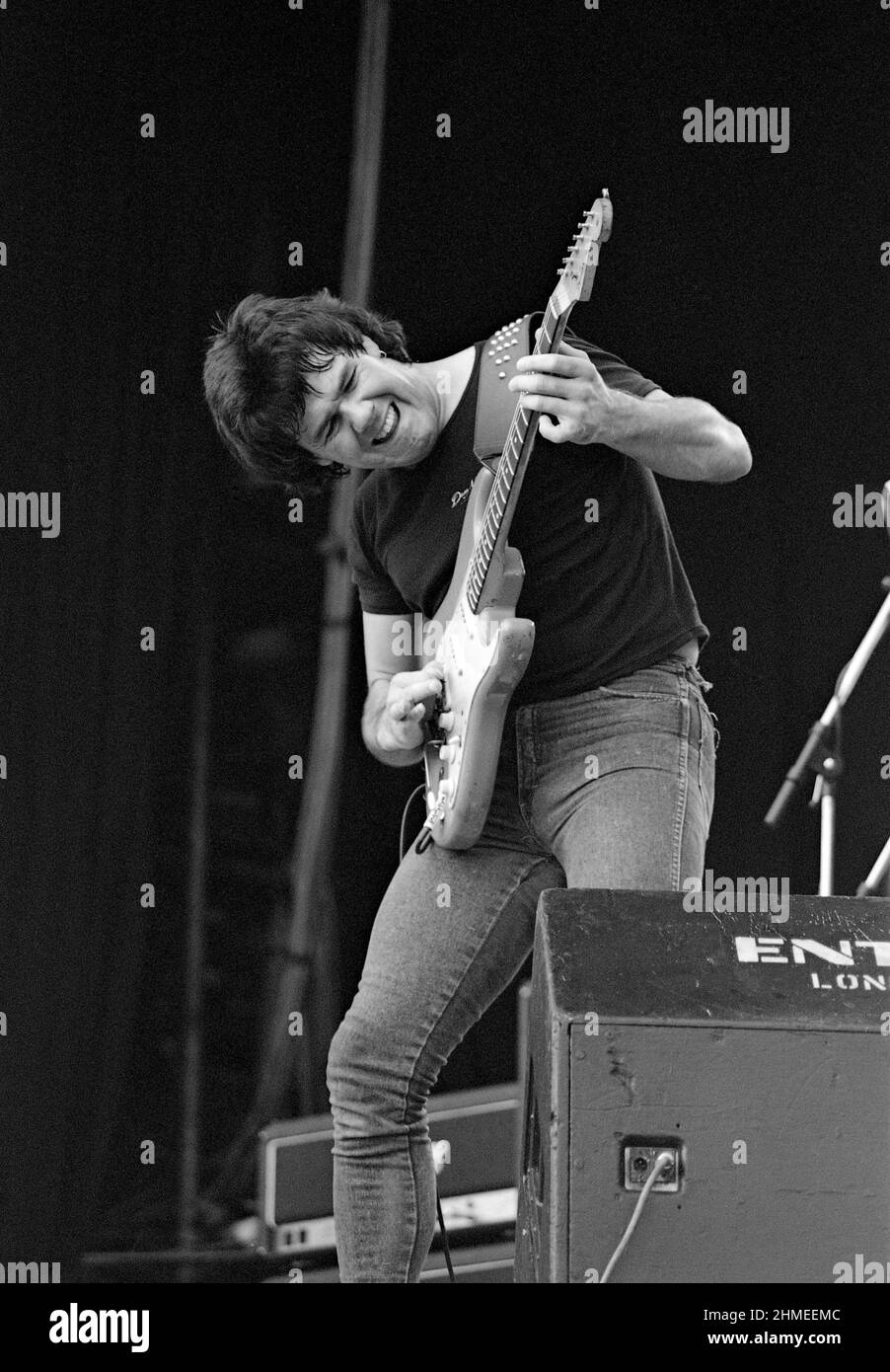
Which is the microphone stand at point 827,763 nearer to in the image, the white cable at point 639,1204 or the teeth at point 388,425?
the teeth at point 388,425

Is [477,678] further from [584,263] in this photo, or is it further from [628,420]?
[584,263]

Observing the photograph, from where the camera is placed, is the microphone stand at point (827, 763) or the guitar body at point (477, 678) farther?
the microphone stand at point (827, 763)

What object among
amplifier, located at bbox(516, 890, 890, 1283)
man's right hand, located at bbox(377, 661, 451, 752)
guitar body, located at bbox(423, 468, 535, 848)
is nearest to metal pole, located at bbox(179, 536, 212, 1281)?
man's right hand, located at bbox(377, 661, 451, 752)

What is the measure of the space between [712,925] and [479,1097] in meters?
1.28

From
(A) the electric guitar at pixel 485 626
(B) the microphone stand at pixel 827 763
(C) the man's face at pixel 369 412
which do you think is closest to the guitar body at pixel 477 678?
(A) the electric guitar at pixel 485 626

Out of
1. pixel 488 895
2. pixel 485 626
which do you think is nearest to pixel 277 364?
pixel 485 626

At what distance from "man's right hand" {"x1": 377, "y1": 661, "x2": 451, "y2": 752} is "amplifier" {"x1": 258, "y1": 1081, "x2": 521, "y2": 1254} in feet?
2.69

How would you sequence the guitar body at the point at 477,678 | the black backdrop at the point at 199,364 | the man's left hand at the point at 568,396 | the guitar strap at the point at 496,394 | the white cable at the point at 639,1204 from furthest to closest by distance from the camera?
the black backdrop at the point at 199,364
the guitar strap at the point at 496,394
the guitar body at the point at 477,678
the man's left hand at the point at 568,396
the white cable at the point at 639,1204

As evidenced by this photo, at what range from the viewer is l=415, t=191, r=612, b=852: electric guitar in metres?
1.93

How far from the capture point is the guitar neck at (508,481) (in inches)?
76.4

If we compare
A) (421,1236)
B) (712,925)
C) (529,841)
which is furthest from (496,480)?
(421,1236)

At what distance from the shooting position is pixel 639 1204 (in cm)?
147

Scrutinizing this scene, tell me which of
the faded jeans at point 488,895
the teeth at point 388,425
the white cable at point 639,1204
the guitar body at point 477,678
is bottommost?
the white cable at point 639,1204
